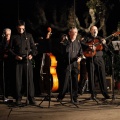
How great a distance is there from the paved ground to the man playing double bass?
24.7 inches

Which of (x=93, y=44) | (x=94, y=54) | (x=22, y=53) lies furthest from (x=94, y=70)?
(x=22, y=53)

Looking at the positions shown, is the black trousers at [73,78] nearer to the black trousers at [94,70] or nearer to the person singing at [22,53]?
the black trousers at [94,70]

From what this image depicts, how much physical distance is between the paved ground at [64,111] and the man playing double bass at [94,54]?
63 centimetres

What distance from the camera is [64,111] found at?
25.6 feet

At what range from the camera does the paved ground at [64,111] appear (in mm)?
7137

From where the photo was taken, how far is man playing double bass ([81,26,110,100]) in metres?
9.17

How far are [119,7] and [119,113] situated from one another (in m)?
9.14

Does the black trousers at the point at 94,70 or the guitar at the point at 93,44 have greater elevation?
the guitar at the point at 93,44

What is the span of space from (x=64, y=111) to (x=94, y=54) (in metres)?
2.11

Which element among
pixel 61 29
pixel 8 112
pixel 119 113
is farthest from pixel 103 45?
pixel 61 29

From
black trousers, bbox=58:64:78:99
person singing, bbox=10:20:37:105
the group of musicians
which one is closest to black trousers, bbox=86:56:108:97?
the group of musicians

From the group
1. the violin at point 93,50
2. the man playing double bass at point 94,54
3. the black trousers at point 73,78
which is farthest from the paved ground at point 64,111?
the violin at point 93,50

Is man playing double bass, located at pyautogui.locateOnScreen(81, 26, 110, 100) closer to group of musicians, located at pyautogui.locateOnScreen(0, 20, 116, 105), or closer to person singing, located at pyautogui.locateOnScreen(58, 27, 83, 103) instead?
group of musicians, located at pyautogui.locateOnScreen(0, 20, 116, 105)

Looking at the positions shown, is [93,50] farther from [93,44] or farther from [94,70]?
[94,70]
